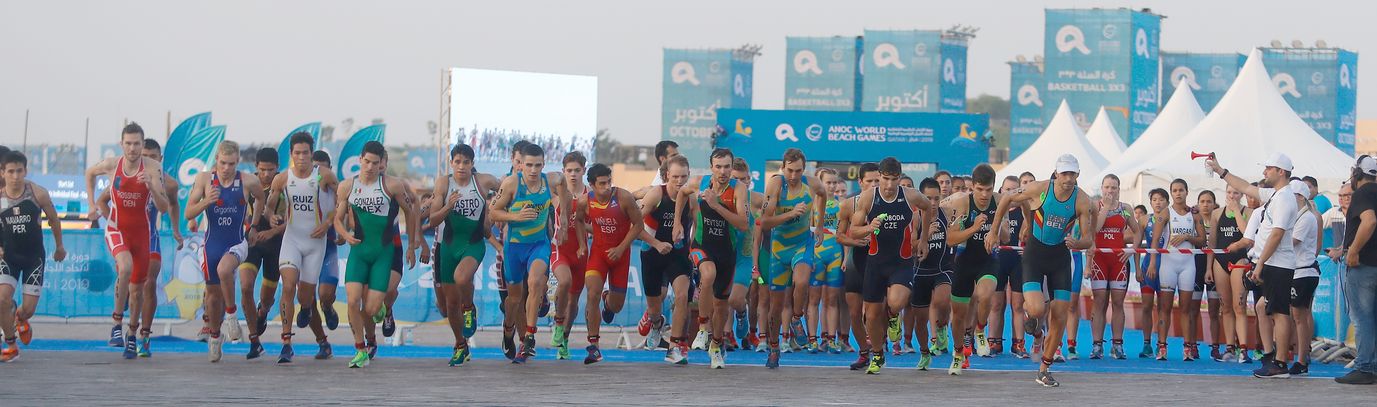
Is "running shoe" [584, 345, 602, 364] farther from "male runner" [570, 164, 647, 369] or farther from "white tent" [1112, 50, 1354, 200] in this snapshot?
"white tent" [1112, 50, 1354, 200]

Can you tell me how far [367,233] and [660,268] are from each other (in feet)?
8.12

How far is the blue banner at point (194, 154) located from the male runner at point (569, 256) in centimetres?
1896

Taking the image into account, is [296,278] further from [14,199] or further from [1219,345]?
[1219,345]

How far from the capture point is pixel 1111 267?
14.7m

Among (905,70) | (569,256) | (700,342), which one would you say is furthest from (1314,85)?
(569,256)

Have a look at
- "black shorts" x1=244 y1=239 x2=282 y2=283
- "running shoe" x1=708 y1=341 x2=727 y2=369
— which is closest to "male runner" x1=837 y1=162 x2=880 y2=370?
"running shoe" x1=708 y1=341 x2=727 y2=369

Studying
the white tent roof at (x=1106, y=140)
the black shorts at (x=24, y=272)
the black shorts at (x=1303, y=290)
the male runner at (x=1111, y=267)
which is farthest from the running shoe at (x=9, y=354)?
the white tent roof at (x=1106, y=140)

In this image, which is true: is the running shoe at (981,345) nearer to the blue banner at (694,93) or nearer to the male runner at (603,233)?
the male runner at (603,233)

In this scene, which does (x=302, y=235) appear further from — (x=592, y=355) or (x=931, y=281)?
(x=931, y=281)

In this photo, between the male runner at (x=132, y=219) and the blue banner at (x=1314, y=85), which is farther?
the blue banner at (x=1314, y=85)

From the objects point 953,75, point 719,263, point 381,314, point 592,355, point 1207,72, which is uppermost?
point 1207,72

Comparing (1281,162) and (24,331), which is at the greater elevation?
(1281,162)

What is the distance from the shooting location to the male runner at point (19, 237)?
12477 mm

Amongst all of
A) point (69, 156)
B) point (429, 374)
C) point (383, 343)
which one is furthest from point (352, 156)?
point (69, 156)
